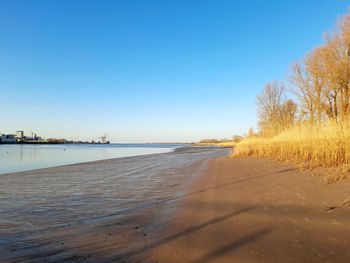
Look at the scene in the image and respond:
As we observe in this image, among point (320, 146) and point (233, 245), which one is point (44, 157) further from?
point (233, 245)

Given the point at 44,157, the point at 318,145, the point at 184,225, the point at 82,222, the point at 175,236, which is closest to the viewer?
the point at 175,236

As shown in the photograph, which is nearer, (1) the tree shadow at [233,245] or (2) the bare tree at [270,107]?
(1) the tree shadow at [233,245]

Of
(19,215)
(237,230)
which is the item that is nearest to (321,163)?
(237,230)

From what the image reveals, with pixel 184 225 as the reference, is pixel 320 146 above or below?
above

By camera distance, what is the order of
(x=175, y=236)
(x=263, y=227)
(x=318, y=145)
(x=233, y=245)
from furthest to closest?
1. (x=318, y=145)
2. (x=263, y=227)
3. (x=175, y=236)
4. (x=233, y=245)

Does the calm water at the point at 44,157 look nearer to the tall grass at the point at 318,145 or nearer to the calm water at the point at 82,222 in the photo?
the calm water at the point at 82,222

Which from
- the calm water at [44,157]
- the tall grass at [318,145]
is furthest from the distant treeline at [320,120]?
the calm water at [44,157]

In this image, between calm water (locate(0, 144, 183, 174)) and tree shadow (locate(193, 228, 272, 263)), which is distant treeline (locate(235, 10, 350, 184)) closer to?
tree shadow (locate(193, 228, 272, 263))

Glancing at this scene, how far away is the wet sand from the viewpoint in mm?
3582

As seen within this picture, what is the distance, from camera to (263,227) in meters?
4.60

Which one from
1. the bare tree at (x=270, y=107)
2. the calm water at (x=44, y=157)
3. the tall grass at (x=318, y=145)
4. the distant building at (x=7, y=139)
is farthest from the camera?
the distant building at (x=7, y=139)

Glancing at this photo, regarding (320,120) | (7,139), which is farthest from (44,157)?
(7,139)

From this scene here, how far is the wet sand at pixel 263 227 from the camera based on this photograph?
358 centimetres

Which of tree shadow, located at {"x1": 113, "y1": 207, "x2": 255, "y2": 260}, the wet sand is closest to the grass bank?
the wet sand
